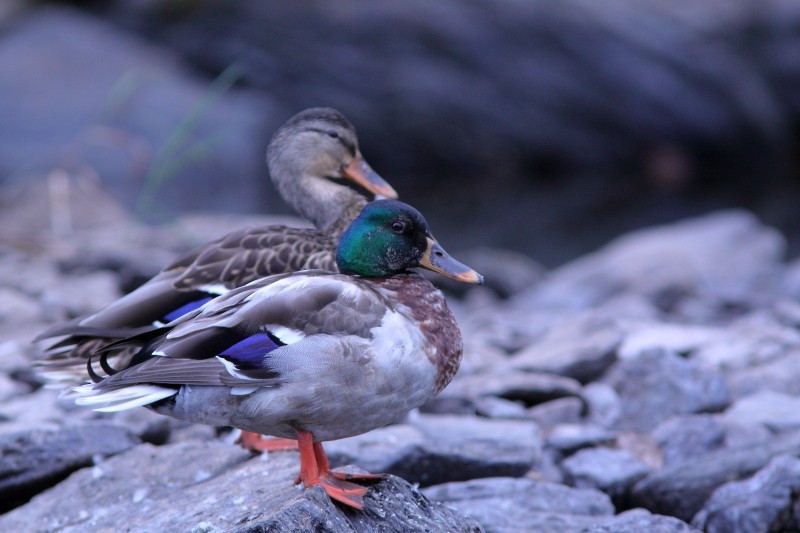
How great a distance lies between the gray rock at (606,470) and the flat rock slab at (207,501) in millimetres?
835

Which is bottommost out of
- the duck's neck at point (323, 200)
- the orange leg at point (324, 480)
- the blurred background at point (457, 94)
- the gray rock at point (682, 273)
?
the orange leg at point (324, 480)

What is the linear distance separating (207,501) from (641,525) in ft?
3.54

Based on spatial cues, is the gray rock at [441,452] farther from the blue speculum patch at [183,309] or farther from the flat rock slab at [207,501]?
the blue speculum patch at [183,309]

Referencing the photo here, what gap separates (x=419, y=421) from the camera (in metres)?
3.54

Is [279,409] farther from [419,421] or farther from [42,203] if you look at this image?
[42,203]

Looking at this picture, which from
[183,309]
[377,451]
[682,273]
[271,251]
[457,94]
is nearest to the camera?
[377,451]

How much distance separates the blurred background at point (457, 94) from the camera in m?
13.4

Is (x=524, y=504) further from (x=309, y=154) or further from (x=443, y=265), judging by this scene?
(x=309, y=154)

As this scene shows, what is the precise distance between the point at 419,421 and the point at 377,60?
12.0 m

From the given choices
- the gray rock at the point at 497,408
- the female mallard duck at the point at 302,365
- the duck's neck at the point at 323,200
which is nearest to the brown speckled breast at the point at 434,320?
the female mallard duck at the point at 302,365

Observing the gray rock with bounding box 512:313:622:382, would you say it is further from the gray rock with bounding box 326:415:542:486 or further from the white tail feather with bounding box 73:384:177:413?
the white tail feather with bounding box 73:384:177:413

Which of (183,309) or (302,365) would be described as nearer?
(302,365)

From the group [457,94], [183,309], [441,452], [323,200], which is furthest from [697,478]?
[457,94]

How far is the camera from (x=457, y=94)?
15.6 m
